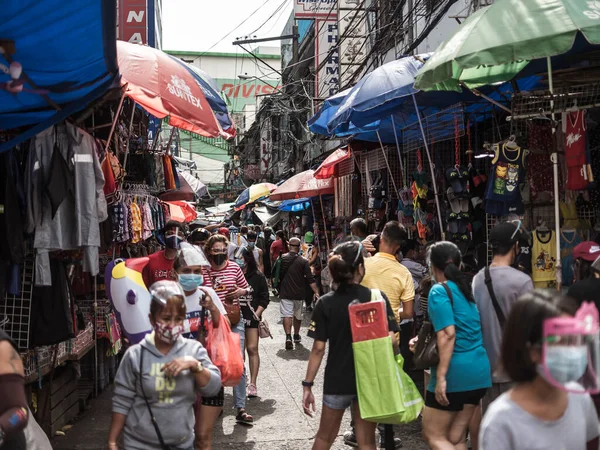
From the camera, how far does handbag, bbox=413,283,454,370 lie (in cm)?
518

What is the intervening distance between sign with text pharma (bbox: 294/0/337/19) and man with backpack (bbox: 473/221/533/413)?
19.0m

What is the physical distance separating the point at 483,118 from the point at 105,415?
623 cm

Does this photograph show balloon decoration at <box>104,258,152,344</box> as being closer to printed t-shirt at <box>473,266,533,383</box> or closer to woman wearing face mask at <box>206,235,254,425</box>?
woman wearing face mask at <box>206,235,254,425</box>

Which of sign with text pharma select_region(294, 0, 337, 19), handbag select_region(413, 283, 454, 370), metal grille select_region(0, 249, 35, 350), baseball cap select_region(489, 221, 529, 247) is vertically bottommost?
handbag select_region(413, 283, 454, 370)

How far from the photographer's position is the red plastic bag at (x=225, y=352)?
→ 17.6 feet

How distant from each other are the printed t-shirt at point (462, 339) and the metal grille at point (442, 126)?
4.16 metres

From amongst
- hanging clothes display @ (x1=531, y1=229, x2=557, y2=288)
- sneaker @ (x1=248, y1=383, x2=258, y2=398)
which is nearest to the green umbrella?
hanging clothes display @ (x1=531, y1=229, x2=557, y2=288)

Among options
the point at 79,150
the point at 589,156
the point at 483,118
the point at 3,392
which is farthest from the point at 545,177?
the point at 3,392

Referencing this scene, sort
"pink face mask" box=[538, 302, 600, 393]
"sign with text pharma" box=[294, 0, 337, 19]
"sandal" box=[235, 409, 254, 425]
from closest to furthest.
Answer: "pink face mask" box=[538, 302, 600, 393], "sandal" box=[235, 409, 254, 425], "sign with text pharma" box=[294, 0, 337, 19]

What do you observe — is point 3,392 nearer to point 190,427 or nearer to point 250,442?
point 190,427

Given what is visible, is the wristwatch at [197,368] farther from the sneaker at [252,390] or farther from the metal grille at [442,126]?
the metal grille at [442,126]

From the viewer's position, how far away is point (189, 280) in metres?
5.40

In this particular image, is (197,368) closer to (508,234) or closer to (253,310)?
(508,234)

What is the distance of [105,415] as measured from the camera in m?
8.33
